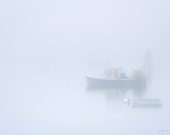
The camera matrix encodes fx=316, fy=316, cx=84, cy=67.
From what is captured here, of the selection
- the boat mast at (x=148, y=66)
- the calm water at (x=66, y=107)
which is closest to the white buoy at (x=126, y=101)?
the calm water at (x=66, y=107)

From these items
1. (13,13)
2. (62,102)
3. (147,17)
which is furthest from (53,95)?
(147,17)

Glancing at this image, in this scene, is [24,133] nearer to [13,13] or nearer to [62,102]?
[62,102]

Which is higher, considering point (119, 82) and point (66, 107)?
point (119, 82)

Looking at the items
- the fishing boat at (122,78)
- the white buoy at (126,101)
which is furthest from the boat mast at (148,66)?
the white buoy at (126,101)

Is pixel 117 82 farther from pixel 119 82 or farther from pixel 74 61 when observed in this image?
pixel 74 61

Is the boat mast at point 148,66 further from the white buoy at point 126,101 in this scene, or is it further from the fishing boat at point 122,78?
the white buoy at point 126,101

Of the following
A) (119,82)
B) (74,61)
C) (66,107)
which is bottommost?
(66,107)

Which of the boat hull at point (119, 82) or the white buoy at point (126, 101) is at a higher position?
the boat hull at point (119, 82)

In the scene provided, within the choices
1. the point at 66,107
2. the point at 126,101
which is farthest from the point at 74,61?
the point at 126,101

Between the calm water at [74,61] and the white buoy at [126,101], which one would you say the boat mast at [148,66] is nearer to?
the calm water at [74,61]

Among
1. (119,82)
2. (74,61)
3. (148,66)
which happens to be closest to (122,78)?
(119,82)

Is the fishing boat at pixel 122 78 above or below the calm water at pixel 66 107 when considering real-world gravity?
above

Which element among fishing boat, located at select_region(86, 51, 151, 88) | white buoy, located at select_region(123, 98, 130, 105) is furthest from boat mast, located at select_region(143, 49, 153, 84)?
white buoy, located at select_region(123, 98, 130, 105)

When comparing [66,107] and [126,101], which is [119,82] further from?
[66,107]
